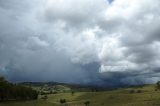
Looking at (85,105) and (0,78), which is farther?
(0,78)

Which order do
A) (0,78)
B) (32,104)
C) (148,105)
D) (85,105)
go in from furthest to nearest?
(0,78)
(85,105)
(32,104)
(148,105)

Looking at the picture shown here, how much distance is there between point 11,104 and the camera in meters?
166

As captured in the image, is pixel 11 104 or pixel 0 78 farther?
pixel 0 78

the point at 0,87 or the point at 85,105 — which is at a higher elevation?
the point at 0,87

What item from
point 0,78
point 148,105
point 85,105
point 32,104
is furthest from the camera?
point 0,78

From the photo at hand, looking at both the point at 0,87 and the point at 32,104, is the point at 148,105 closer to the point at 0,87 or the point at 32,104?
the point at 32,104

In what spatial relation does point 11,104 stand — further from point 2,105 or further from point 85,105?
point 85,105

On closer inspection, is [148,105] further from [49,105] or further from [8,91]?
[8,91]

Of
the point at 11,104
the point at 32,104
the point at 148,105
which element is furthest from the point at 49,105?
the point at 148,105

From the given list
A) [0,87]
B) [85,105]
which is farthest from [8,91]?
[85,105]

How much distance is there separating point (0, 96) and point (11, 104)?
2627cm

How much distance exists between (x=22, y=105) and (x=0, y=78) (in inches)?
1667

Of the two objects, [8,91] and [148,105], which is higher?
[8,91]

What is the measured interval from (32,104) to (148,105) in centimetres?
6219
